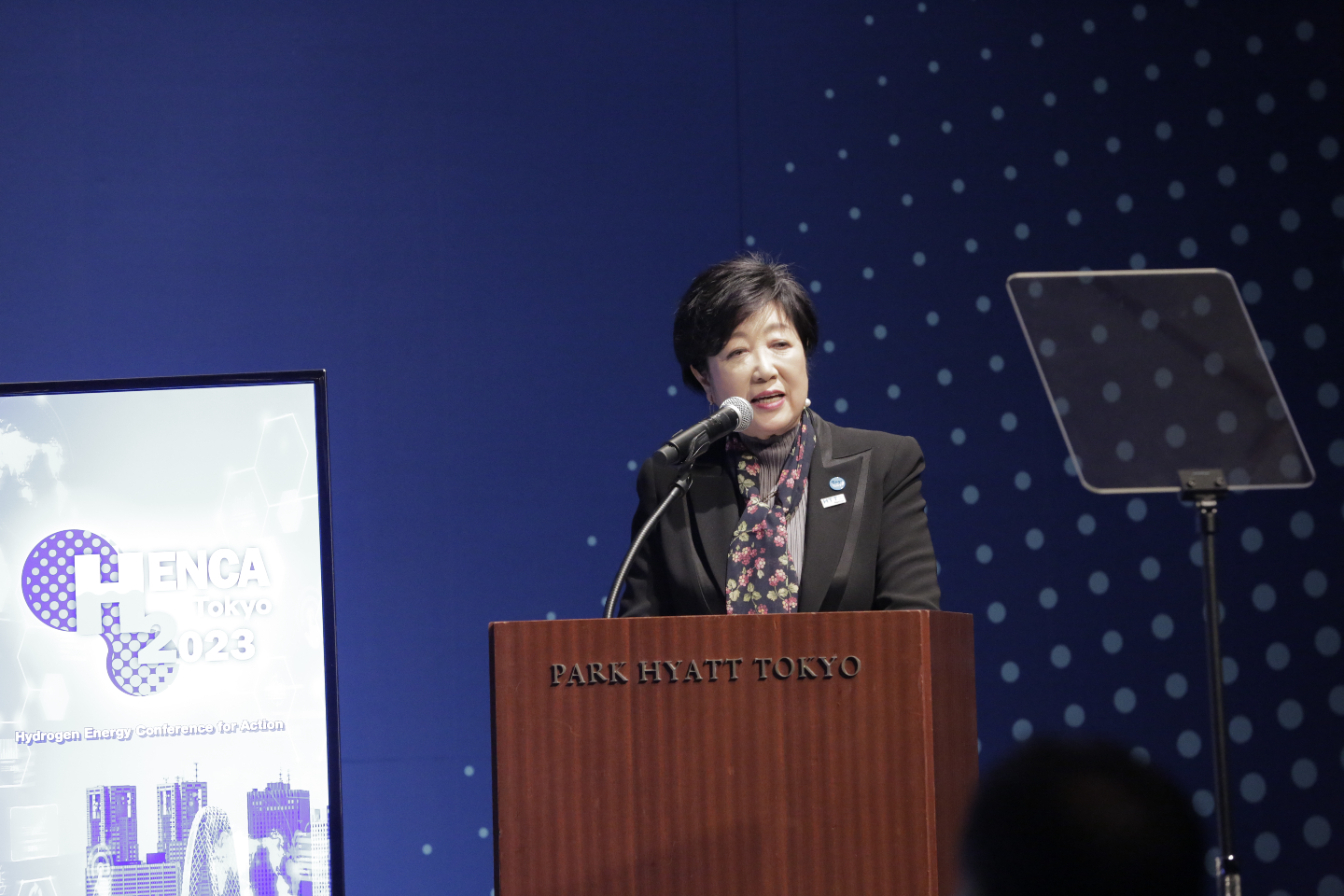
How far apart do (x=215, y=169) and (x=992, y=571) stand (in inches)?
95.6

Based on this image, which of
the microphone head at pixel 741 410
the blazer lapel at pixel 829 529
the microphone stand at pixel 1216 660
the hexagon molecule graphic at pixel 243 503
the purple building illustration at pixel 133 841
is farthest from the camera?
the hexagon molecule graphic at pixel 243 503

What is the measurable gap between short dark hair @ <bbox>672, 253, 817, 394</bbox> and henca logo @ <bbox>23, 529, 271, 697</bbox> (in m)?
1.32

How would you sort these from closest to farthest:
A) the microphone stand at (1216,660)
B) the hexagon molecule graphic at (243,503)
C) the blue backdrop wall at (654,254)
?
1. the microphone stand at (1216,660)
2. the hexagon molecule graphic at (243,503)
3. the blue backdrop wall at (654,254)

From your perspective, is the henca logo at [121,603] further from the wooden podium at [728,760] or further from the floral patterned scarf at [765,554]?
the wooden podium at [728,760]

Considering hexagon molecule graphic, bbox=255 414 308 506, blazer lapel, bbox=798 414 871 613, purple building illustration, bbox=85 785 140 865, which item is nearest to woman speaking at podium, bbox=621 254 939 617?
blazer lapel, bbox=798 414 871 613

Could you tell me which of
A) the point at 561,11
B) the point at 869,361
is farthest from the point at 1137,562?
the point at 561,11

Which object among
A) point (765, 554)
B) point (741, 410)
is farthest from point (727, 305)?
point (765, 554)

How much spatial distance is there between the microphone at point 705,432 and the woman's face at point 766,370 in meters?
0.20

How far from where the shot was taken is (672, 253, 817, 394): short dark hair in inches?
84.7

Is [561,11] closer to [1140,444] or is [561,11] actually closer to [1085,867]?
[1140,444]

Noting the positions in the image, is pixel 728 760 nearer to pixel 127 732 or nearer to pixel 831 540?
pixel 831 540

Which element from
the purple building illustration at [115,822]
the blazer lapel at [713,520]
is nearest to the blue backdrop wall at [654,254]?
the purple building illustration at [115,822]

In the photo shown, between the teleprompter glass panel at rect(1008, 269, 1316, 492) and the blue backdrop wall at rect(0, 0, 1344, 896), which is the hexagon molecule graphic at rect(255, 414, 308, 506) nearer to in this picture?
the blue backdrop wall at rect(0, 0, 1344, 896)

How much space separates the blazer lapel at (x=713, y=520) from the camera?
2010 mm
